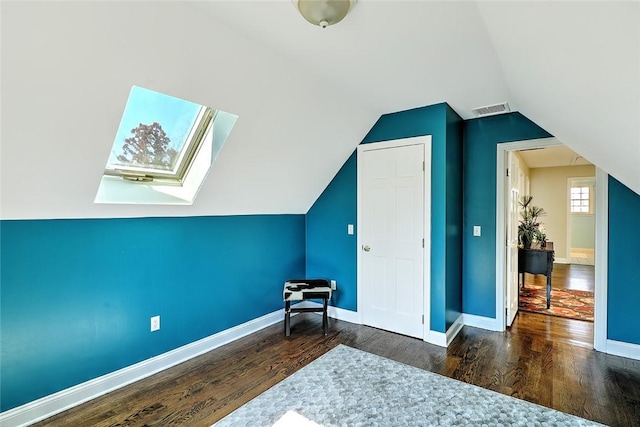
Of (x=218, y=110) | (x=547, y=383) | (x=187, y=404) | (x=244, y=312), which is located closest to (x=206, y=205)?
(x=218, y=110)

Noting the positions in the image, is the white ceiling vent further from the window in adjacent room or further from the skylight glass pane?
the window in adjacent room

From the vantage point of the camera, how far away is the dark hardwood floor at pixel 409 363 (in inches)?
78.2

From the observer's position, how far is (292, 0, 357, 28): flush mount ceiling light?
4.79ft

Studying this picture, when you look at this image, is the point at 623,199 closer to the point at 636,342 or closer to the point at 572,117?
the point at 636,342

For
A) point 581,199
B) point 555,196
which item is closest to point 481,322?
point 555,196

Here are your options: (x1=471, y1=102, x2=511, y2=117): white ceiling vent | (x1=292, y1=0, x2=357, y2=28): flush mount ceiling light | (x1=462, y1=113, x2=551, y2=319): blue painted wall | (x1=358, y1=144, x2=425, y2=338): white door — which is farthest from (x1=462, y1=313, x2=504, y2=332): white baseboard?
(x1=292, y1=0, x2=357, y2=28): flush mount ceiling light

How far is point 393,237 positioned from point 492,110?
159cm

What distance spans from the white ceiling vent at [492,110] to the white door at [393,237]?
2.26 feet

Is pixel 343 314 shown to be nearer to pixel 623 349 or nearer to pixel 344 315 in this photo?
pixel 344 315

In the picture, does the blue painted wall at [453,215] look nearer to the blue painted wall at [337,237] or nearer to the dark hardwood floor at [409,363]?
the dark hardwood floor at [409,363]

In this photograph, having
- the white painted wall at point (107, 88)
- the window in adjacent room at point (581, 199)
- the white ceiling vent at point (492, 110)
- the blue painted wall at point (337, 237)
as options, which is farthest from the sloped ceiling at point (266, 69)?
the window in adjacent room at point (581, 199)

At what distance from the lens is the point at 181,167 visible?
2.64 meters

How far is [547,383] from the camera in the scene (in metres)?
2.29

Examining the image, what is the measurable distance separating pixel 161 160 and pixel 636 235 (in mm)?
4097
